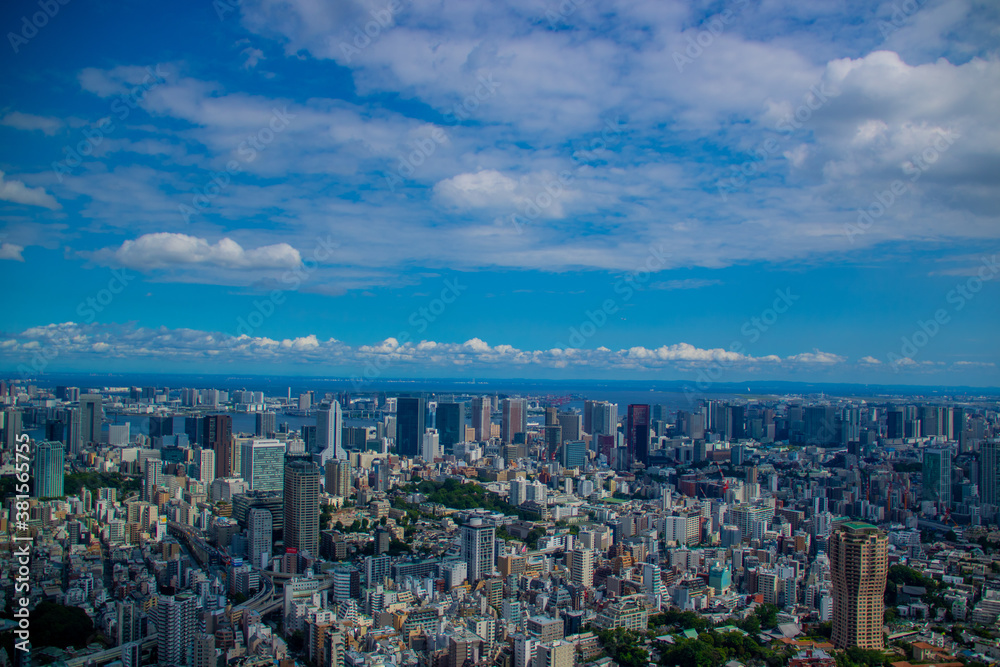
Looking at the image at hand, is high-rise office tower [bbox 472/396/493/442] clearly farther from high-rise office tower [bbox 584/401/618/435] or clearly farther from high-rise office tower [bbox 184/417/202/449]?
high-rise office tower [bbox 184/417/202/449]

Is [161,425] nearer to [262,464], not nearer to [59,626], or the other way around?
[262,464]

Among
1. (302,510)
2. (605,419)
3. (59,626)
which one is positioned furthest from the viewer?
(605,419)

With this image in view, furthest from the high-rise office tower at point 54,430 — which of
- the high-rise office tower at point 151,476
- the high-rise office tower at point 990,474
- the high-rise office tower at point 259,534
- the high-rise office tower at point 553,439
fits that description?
the high-rise office tower at point 990,474

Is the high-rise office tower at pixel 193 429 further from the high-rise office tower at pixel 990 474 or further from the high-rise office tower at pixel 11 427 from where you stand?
the high-rise office tower at pixel 990 474

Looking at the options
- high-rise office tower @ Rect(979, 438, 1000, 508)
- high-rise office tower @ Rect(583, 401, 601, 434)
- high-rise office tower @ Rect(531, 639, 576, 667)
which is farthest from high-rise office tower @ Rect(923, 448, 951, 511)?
high-rise office tower @ Rect(583, 401, 601, 434)

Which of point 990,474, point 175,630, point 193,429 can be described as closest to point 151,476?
point 193,429

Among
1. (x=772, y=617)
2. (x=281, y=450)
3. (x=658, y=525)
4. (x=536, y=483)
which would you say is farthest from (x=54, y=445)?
(x=772, y=617)

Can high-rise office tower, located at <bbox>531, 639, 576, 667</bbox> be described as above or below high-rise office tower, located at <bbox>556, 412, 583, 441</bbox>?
below
